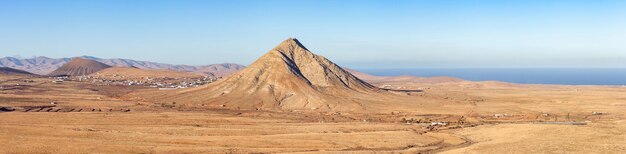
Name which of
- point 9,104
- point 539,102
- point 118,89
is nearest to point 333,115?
point 539,102

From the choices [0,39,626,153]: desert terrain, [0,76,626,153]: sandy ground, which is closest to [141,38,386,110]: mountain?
[0,39,626,153]: desert terrain

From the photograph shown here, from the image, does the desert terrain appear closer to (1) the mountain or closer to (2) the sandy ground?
(2) the sandy ground

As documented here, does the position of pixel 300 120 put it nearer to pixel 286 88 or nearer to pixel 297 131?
pixel 297 131

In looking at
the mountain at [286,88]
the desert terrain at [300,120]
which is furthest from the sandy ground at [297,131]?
the mountain at [286,88]

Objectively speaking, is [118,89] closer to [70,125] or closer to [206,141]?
[70,125]

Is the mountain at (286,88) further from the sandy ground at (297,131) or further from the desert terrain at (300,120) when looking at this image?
the sandy ground at (297,131)
